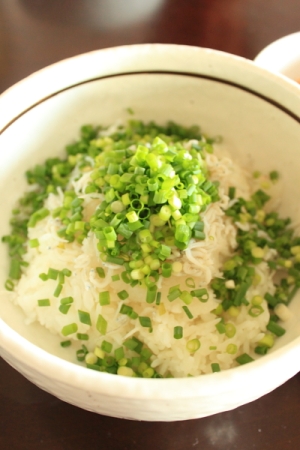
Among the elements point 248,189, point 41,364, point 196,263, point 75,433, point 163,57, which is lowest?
point 75,433

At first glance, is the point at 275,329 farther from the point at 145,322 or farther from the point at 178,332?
the point at 145,322

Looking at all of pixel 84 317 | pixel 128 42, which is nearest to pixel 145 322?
pixel 84 317

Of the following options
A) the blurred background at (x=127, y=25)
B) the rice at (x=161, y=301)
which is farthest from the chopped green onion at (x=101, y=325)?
the blurred background at (x=127, y=25)

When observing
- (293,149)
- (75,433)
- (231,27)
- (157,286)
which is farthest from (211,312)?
(231,27)

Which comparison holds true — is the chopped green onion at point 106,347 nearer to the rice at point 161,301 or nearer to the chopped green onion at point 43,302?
the rice at point 161,301

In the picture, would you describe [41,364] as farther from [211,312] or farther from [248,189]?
[248,189]

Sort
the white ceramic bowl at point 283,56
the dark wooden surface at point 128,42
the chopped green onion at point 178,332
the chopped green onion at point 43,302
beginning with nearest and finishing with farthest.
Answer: the dark wooden surface at point 128,42
the chopped green onion at point 178,332
the chopped green onion at point 43,302
the white ceramic bowl at point 283,56

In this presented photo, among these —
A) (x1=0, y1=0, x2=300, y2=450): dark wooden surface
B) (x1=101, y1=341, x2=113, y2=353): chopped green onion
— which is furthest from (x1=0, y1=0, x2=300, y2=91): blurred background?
(x1=101, y1=341, x2=113, y2=353): chopped green onion
